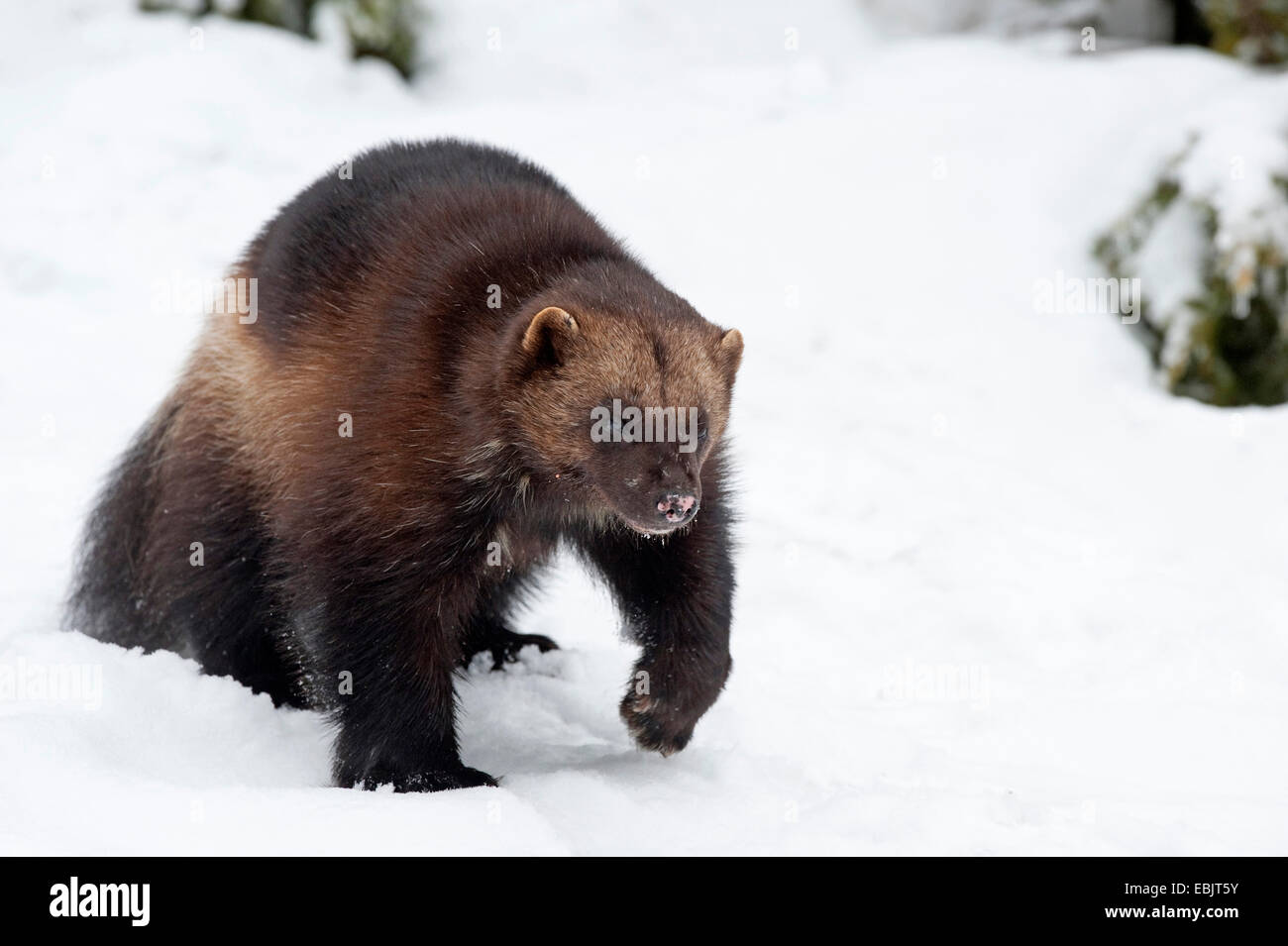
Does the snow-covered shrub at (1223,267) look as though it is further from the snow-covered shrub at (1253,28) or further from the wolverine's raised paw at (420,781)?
the wolverine's raised paw at (420,781)

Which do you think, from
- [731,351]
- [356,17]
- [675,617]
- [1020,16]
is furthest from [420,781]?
[1020,16]

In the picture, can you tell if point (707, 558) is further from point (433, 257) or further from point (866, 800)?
point (433, 257)

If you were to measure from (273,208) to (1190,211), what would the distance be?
185 inches

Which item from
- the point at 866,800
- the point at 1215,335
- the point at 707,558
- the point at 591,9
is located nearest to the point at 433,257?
the point at 707,558

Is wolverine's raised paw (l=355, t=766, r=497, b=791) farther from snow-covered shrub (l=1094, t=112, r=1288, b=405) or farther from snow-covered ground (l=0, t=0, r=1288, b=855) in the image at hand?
snow-covered shrub (l=1094, t=112, r=1288, b=405)

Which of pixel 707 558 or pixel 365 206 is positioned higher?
pixel 365 206

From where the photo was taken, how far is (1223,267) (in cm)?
724

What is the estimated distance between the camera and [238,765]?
381 centimetres

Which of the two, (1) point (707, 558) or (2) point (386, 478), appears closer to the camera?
(2) point (386, 478)

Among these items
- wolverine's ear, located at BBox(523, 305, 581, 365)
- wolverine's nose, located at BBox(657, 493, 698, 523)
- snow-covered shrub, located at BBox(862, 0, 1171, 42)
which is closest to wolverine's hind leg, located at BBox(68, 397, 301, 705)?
wolverine's ear, located at BBox(523, 305, 581, 365)

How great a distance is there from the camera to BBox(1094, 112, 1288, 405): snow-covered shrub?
7.20 metres

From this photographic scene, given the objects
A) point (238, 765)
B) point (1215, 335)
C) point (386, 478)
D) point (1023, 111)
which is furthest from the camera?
point (1023, 111)

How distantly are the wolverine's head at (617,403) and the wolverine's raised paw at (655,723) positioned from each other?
2.24ft

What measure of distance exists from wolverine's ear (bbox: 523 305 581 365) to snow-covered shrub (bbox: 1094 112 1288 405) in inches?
189
